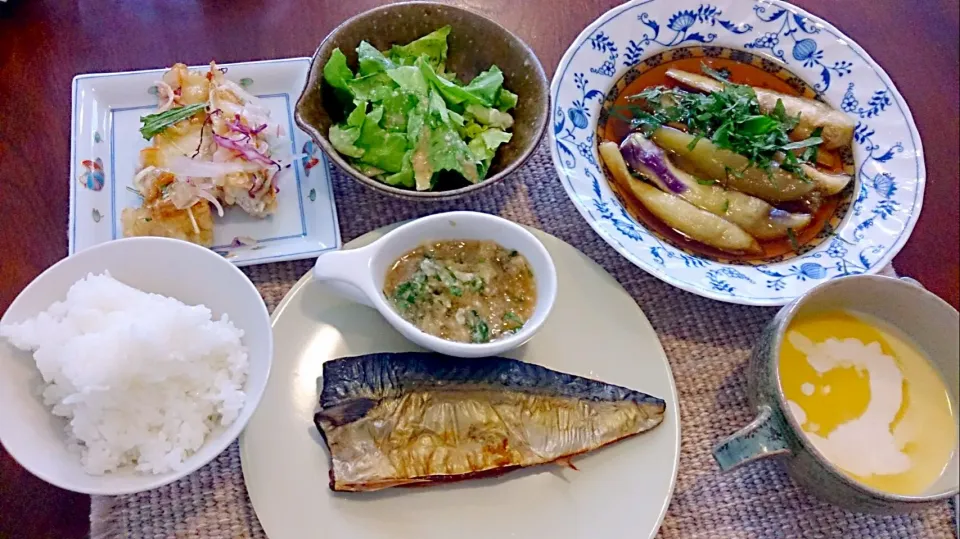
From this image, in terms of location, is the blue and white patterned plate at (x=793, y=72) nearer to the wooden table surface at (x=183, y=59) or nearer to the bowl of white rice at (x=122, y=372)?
the wooden table surface at (x=183, y=59)

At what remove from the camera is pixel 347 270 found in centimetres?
129

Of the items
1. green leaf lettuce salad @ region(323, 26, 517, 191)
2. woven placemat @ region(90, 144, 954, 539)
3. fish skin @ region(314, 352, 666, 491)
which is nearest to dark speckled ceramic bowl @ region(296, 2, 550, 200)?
green leaf lettuce salad @ region(323, 26, 517, 191)

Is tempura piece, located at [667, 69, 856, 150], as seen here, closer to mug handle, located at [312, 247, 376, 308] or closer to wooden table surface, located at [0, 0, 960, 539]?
wooden table surface, located at [0, 0, 960, 539]

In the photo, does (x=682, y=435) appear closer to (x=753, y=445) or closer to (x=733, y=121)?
(x=753, y=445)

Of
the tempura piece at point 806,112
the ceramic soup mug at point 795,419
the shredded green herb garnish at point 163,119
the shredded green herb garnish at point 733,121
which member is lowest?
the shredded green herb garnish at point 163,119

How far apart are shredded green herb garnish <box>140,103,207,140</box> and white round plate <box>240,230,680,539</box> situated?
436 mm

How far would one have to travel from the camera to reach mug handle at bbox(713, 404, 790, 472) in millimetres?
1158

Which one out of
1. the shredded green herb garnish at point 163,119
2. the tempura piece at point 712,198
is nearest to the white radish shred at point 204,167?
the shredded green herb garnish at point 163,119

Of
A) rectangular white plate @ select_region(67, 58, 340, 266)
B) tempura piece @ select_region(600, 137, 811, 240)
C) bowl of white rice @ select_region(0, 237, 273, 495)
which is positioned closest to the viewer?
bowl of white rice @ select_region(0, 237, 273, 495)

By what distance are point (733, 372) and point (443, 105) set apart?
0.81 m

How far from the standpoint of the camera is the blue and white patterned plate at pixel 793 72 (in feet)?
4.70

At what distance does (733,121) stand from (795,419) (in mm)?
703

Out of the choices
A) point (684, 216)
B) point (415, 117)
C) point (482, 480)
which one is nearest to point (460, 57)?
point (415, 117)

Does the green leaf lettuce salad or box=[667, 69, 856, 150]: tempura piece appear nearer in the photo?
the green leaf lettuce salad
